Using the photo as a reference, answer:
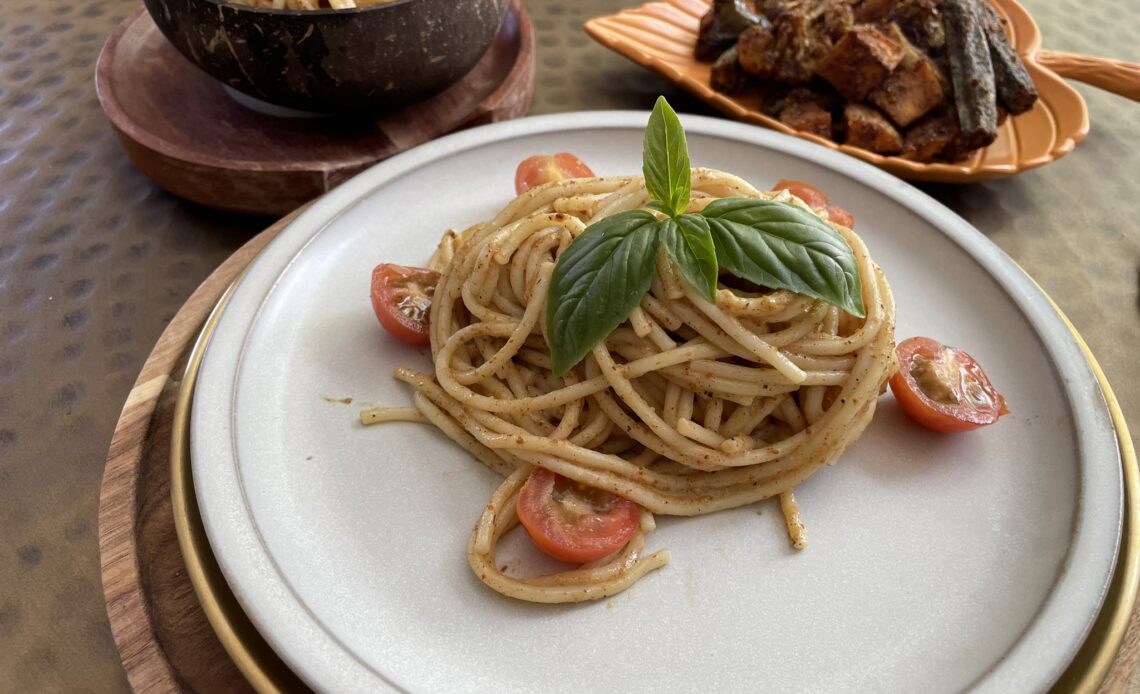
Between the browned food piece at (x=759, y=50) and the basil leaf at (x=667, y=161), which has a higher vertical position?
the basil leaf at (x=667, y=161)

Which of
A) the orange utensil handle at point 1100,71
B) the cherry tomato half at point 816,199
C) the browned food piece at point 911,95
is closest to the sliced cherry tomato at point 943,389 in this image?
the cherry tomato half at point 816,199

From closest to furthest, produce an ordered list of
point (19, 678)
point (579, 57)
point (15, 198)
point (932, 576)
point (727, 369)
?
point (932, 576) → point (19, 678) → point (727, 369) → point (15, 198) → point (579, 57)

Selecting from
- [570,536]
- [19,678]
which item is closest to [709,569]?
[570,536]

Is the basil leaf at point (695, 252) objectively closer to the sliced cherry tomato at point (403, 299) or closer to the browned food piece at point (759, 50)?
the sliced cherry tomato at point (403, 299)

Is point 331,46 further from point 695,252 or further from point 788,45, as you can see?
point 788,45

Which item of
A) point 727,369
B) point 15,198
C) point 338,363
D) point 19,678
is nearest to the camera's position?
point 19,678

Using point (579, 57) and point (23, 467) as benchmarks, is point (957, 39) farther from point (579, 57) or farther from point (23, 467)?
point (23, 467)
